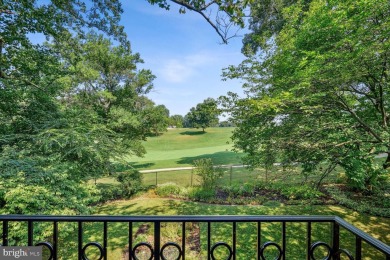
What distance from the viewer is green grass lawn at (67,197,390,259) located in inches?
170

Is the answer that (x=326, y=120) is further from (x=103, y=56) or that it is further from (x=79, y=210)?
(x=103, y=56)

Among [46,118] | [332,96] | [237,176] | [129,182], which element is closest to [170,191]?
[129,182]

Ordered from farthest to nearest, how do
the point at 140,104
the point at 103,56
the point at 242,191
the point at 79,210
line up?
the point at 140,104
the point at 103,56
the point at 242,191
the point at 79,210

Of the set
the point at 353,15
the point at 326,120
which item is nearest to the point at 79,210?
the point at 326,120

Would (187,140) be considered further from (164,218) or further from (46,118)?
(164,218)

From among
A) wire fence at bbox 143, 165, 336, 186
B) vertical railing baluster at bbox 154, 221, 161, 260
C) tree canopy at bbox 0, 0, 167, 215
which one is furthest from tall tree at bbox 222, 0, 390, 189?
tree canopy at bbox 0, 0, 167, 215

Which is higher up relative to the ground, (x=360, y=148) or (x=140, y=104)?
(x=140, y=104)

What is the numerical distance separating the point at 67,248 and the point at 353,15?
7.30 metres

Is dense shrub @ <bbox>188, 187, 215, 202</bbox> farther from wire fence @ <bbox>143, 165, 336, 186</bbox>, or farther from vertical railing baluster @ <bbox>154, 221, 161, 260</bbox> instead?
vertical railing baluster @ <bbox>154, 221, 161, 260</bbox>

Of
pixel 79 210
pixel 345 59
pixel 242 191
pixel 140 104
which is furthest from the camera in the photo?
pixel 140 104

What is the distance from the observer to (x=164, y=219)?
1.17 m

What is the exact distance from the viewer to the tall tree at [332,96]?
11.3 ft

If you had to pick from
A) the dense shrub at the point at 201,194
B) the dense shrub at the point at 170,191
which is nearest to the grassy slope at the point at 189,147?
the dense shrub at the point at 170,191

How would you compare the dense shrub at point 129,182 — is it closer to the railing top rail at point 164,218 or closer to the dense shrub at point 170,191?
the dense shrub at point 170,191
